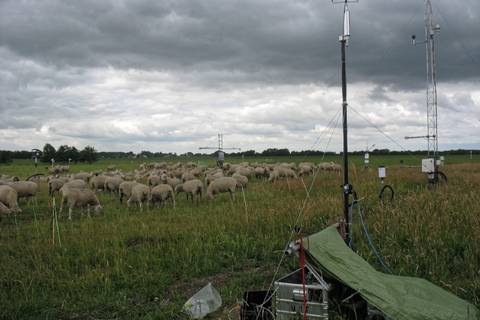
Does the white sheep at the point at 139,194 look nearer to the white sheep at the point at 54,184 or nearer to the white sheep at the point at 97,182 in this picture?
the white sheep at the point at 54,184

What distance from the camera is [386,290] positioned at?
562cm

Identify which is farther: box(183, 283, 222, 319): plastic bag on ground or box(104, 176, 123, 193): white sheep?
box(104, 176, 123, 193): white sheep

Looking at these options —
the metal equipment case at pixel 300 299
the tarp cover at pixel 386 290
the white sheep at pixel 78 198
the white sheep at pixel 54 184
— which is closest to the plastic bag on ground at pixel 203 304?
the metal equipment case at pixel 300 299

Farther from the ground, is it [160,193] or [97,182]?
[97,182]

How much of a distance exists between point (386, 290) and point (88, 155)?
289 feet

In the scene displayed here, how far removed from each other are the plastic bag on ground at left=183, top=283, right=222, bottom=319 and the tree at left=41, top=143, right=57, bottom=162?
82.2 m

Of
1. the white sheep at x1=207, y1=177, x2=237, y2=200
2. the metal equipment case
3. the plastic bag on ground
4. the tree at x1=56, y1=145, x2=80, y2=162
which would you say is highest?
the tree at x1=56, y1=145, x2=80, y2=162

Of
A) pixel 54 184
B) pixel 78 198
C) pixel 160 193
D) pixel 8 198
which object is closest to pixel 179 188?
pixel 160 193

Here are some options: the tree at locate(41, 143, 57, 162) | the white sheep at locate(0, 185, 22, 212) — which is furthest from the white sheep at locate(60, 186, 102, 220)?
the tree at locate(41, 143, 57, 162)

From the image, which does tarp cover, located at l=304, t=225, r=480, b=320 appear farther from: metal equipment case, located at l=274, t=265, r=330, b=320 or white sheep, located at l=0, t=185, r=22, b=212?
white sheep, located at l=0, t=185, r=22, b=212

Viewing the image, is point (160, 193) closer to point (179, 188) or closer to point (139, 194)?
point (139, 194)

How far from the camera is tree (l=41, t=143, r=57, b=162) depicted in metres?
82.1

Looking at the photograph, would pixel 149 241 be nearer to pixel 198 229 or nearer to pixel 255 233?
pixel 198 229

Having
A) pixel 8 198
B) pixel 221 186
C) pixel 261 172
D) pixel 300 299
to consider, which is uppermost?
pixel 261 172
